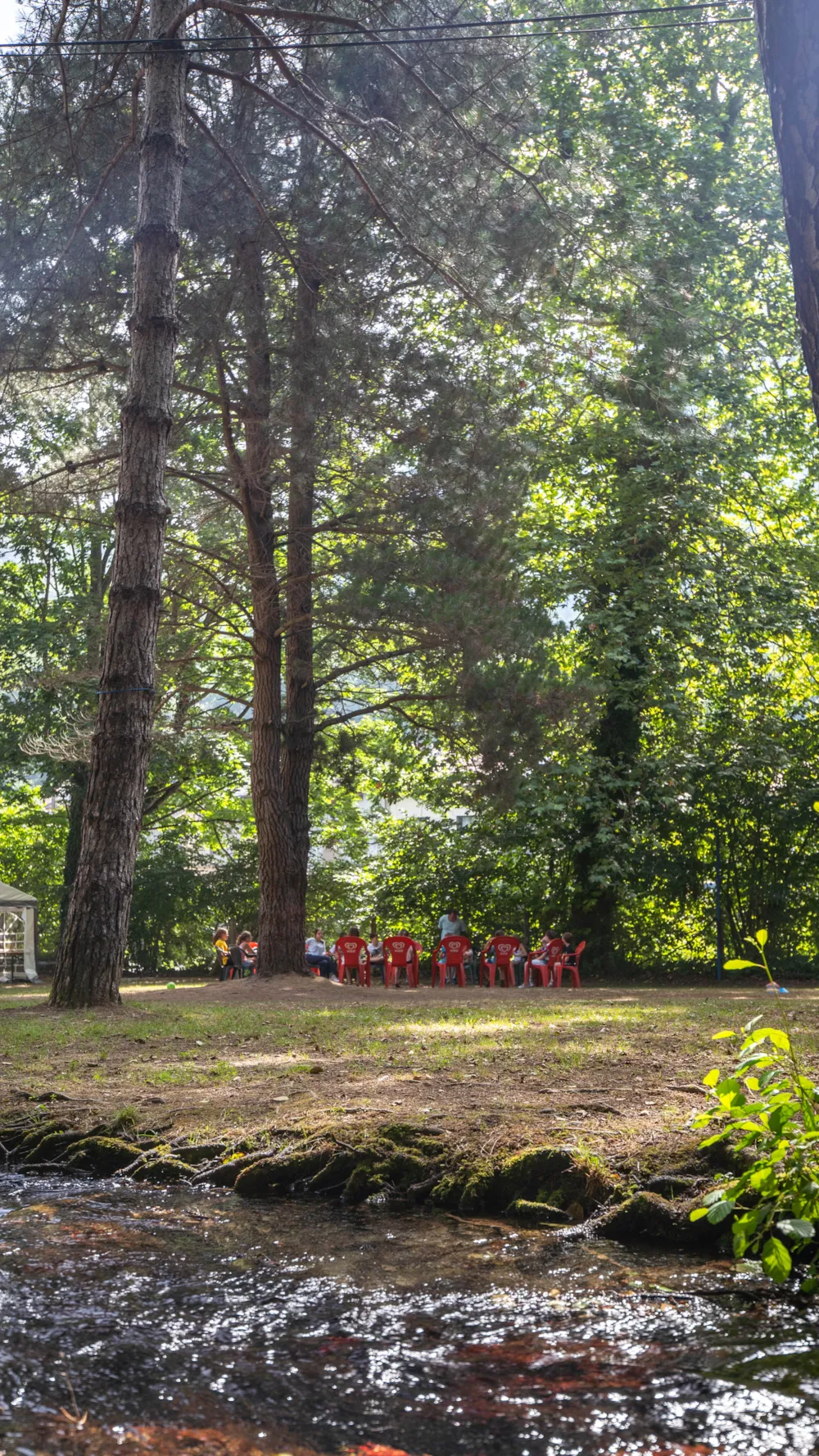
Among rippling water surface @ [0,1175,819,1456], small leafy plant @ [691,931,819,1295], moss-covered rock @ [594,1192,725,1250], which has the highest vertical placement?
small leafy plant @ [691,931,819,1295]

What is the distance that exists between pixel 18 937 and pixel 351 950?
8899 millimetres

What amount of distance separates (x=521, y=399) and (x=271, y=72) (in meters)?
4.68

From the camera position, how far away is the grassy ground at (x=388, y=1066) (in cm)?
457

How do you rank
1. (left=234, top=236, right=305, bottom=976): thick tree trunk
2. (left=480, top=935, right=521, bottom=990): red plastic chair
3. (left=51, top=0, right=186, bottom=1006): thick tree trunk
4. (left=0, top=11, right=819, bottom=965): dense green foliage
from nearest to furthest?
(left=51, top=0, right=186, bottom=1006): thick tree trunk < (left=0, top=11, right=819, bottom=965): dense green foliage < (left=234, top=236, right=305, bottom=976): thick tree trunk < (left=480, top=935, right=521, bottom=990): red plastic chair

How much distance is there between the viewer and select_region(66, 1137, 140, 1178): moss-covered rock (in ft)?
14.5

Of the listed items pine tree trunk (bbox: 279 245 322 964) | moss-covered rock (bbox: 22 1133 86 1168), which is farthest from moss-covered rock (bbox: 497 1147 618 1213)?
pine tree trunk (bbox: 279 245 322 964)

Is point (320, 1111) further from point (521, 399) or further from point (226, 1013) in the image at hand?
point (521, 399)

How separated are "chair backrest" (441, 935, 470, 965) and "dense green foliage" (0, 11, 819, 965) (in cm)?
228

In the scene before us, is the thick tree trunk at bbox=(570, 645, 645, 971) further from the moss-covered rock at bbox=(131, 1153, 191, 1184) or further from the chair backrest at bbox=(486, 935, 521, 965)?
the moss-covered rock at bbox=(131, 1153, 191, 1184)

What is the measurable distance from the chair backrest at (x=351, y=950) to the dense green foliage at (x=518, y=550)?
8.82 feet

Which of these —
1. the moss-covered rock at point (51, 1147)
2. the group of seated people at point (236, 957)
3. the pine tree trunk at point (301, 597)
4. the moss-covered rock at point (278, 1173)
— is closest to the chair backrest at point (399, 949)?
the group of seated people at point (236, 957)

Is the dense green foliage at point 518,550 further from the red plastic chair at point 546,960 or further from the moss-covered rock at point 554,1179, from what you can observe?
the moss-covered rock at point 554,1179

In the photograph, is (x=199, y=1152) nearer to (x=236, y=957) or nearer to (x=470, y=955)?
(x=236, y=957)

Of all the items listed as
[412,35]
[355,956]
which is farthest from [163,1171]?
[355,956]
